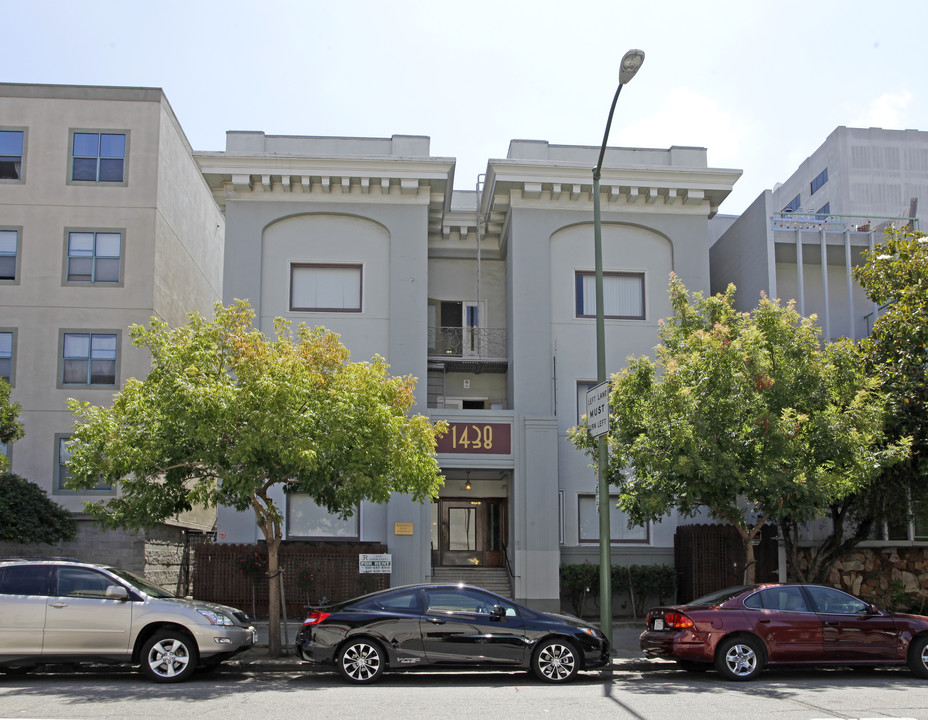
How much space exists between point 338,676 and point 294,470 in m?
3.16

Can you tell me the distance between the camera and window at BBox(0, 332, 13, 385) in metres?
21.8

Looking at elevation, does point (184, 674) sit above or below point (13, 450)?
below

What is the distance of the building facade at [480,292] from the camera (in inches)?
821

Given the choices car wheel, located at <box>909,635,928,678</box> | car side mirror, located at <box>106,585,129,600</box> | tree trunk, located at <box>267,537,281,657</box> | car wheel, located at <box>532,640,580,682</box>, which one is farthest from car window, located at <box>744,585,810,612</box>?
car side mirror, located at <box>106,585,129,600</box>

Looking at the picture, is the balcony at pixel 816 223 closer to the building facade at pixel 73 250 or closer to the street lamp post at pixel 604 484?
the street lamp post at pixel 604 484

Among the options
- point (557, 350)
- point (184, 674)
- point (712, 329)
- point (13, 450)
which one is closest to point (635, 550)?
point (557, 350)

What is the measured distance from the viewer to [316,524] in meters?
21.0

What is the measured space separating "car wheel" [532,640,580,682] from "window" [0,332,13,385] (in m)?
15.5

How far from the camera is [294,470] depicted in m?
14.2

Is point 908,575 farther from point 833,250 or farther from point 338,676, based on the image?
point 338,676

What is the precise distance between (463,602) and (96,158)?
1600 centimetres

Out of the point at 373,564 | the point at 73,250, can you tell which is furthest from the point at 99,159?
the point at 373,564

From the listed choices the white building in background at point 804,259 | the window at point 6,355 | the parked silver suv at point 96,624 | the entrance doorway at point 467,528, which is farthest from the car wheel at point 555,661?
the window at point 6,355

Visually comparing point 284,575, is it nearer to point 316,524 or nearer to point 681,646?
point 316,524
